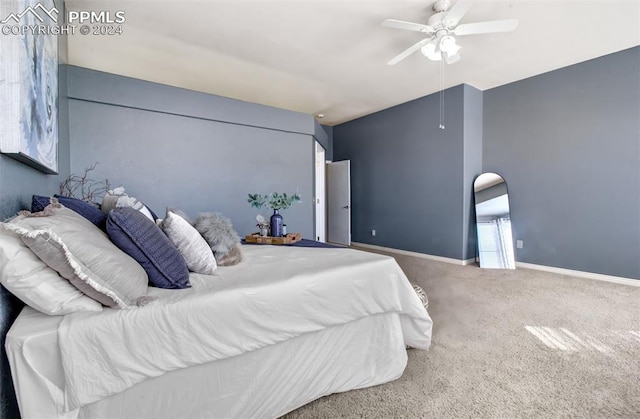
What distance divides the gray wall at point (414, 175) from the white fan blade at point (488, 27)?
6.84 ft

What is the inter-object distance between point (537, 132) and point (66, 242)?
16.8 ft

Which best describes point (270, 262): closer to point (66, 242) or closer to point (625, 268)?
point (66, 242)

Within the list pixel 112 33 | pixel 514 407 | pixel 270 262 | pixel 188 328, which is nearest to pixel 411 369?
pixel 514 407

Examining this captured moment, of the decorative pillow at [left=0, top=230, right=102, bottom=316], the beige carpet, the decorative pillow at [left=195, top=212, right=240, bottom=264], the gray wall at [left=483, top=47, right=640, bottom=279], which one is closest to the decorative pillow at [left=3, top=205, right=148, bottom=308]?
the decorative pillow at [left=0, top=230, right=102, bottom=316]

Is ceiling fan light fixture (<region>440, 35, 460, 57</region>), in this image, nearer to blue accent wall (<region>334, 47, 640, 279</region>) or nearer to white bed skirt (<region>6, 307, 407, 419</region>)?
blue accent wall (<region>334, 47, 640, 279</region>)

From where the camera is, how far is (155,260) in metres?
1.25

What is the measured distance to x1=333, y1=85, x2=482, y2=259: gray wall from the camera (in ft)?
14.8

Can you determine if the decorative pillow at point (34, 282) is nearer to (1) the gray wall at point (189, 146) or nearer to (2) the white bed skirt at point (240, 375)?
(2) the white bed skirt at point (240, 375)

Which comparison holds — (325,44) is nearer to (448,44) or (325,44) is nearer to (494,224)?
(448,44)

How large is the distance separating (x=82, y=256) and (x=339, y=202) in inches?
220

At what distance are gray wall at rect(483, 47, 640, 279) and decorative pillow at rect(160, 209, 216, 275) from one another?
14.7ft

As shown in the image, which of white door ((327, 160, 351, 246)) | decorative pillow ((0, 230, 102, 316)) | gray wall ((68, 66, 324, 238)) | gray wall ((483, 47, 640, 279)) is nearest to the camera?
decorative pillow ((0, 230, 102, 316))

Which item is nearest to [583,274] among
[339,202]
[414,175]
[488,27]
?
[414,175]

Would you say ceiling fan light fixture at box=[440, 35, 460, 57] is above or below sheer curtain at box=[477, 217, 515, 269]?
above
